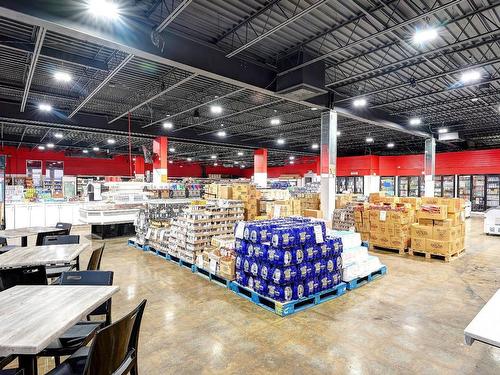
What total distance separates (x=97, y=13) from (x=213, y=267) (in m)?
4.57

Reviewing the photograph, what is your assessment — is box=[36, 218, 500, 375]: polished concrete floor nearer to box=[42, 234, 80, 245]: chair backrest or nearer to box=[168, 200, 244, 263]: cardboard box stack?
box=[168, 200, 244, 263]: cardboard box stack

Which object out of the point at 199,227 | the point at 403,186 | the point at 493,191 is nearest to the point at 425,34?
the point at 199,227

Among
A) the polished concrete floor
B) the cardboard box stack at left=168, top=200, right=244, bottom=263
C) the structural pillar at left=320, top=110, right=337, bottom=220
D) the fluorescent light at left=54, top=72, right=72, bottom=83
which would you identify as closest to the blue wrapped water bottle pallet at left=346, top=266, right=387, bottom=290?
the polished concrete floor

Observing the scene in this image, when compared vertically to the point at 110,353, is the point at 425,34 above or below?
above

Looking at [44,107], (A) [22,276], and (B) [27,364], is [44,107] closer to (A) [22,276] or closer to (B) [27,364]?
(A) [22,276]

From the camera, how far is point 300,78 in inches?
269

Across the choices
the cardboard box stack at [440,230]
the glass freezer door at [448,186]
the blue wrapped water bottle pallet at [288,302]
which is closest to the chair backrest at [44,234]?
the blue wrapped water bottle pallet at [288,302]

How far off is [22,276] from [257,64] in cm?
616

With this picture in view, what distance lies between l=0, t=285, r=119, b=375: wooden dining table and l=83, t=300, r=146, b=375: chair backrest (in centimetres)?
29

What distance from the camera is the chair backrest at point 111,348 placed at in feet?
5.45

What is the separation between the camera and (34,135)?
16.3m

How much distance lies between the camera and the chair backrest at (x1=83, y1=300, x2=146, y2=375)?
1.66 meters

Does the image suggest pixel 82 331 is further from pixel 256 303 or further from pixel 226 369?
pixel 256 303

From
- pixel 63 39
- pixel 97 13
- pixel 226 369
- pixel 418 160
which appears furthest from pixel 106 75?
pixel 418 160
